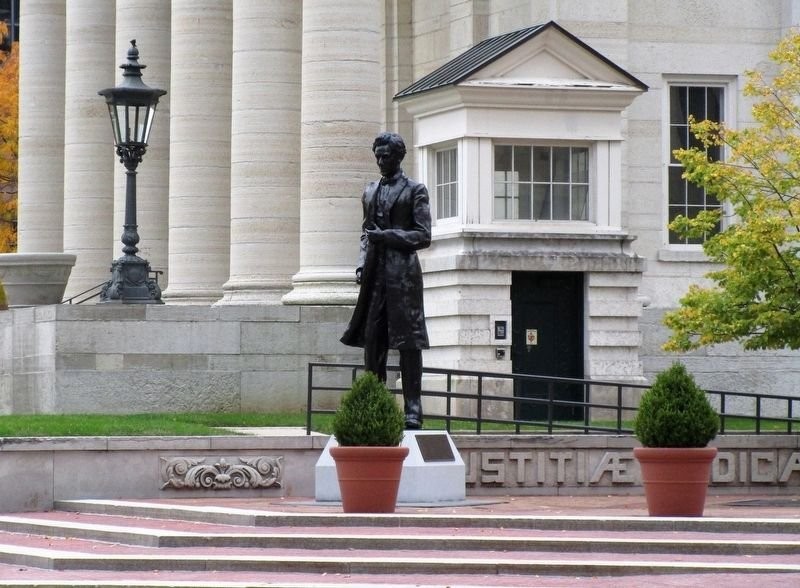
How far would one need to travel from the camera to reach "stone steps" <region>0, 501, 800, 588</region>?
17.1m

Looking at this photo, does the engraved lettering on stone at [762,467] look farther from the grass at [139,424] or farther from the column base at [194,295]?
the column base at [194,295]

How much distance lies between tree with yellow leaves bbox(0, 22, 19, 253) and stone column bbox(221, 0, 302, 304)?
25.1 metres

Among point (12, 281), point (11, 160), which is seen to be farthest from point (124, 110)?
point (11, 160)

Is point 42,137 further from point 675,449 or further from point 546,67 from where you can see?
point 675,449

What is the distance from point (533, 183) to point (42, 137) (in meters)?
24.6

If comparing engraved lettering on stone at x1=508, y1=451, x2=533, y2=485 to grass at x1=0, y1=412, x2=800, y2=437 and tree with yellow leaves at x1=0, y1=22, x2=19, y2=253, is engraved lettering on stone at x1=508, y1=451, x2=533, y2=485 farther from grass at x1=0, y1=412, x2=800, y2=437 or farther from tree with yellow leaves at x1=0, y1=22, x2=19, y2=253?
tree with yellow leaves at x1=0, y1=22, x2=19, y2=253

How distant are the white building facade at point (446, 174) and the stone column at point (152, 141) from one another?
0.05 meters

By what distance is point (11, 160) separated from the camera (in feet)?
203

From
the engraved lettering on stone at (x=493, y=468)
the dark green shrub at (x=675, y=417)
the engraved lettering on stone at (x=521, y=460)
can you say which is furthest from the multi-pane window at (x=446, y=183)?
the dark green shrub at (x=675, y=417)

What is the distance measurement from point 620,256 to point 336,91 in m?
5.93

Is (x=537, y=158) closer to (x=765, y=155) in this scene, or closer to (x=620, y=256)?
(x=620, y=256)

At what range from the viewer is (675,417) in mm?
20438

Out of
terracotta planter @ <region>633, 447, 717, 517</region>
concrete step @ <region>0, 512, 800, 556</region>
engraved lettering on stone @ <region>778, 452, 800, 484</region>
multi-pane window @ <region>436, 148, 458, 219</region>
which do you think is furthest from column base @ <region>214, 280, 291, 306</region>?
terracotta planter @ <region>633, 447, 717, 517</region>

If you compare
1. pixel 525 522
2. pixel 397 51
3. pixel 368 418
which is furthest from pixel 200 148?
pixel 525 522
